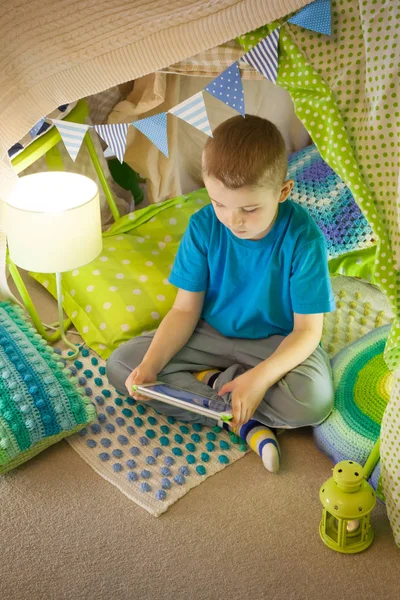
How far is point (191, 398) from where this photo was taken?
146cm

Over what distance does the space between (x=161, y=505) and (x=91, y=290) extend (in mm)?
639

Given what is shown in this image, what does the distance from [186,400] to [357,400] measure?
1.23ft

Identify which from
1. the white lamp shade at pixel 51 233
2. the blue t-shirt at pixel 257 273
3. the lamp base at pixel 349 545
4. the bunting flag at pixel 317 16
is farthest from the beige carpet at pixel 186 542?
the bunting flag at pixel 317 16

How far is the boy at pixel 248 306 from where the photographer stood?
4.52 ft

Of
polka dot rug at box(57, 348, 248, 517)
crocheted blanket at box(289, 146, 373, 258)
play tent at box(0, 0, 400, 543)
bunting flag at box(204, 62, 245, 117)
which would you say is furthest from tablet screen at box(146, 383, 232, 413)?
crocheted blanket at box(289, 146, 373, 258)

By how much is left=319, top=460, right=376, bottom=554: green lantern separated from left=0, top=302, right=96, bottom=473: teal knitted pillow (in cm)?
51

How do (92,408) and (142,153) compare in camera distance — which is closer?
(92,408)

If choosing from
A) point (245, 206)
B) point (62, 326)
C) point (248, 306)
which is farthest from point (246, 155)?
point (62, 326)

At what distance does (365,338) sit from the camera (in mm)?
1748

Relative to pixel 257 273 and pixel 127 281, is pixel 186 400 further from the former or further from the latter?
pixel 127 281

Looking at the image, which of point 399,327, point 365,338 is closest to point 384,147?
point 399,327

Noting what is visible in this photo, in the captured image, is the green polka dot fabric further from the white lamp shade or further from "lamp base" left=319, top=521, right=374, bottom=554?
the white lamp shade

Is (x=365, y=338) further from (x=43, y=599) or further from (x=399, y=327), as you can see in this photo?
(x=43, y=599)

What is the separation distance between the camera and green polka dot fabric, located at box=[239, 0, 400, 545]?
44.1 inches
